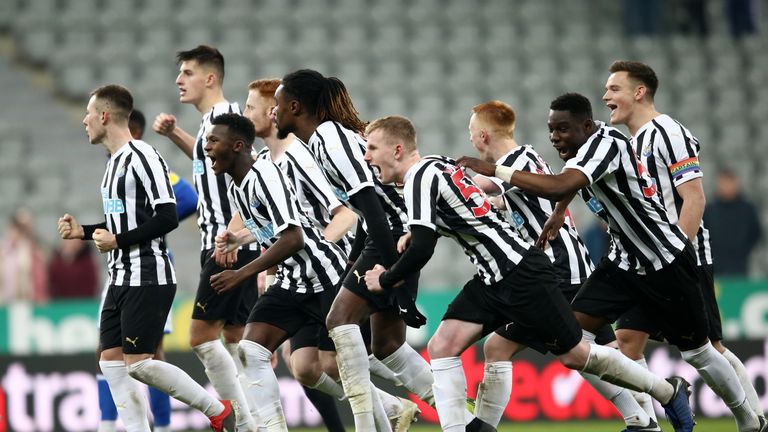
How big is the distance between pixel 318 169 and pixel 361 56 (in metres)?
11.1

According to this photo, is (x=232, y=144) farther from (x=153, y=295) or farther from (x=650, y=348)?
(x=650, y=348)

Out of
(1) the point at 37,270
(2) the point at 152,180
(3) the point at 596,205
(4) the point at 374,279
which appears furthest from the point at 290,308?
(1) the point at 37,270

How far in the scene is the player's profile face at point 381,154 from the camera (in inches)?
255

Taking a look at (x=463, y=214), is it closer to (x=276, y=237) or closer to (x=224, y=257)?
(x=276, y=237)

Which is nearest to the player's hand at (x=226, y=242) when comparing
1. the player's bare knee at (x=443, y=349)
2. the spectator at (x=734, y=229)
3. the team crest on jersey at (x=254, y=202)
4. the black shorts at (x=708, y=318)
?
the team crest on jersey at (x=254, y=202)

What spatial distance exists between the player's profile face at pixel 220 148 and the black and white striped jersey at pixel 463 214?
3.97 feet

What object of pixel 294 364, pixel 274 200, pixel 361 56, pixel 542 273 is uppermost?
pixel 361 56

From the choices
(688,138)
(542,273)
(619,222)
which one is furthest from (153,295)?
(688,138)

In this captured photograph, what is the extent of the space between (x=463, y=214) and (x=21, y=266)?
29.5 feet

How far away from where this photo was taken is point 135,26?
18062 mm

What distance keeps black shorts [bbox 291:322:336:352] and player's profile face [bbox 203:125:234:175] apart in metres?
1.10

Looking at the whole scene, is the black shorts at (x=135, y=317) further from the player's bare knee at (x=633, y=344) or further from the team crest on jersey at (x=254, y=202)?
the player's bare knee at (x=633, y=344)

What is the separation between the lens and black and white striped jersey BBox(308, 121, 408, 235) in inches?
259

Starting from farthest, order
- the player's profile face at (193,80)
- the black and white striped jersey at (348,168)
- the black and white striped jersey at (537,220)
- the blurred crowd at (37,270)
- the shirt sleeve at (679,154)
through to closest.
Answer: the blurred crowd at (37,270)
the player's profile face at (193,80)
the black and white striped jersey at (537,220)
the shirt sleeve at (679,154)
the black and white striped jersey at (348,168)
